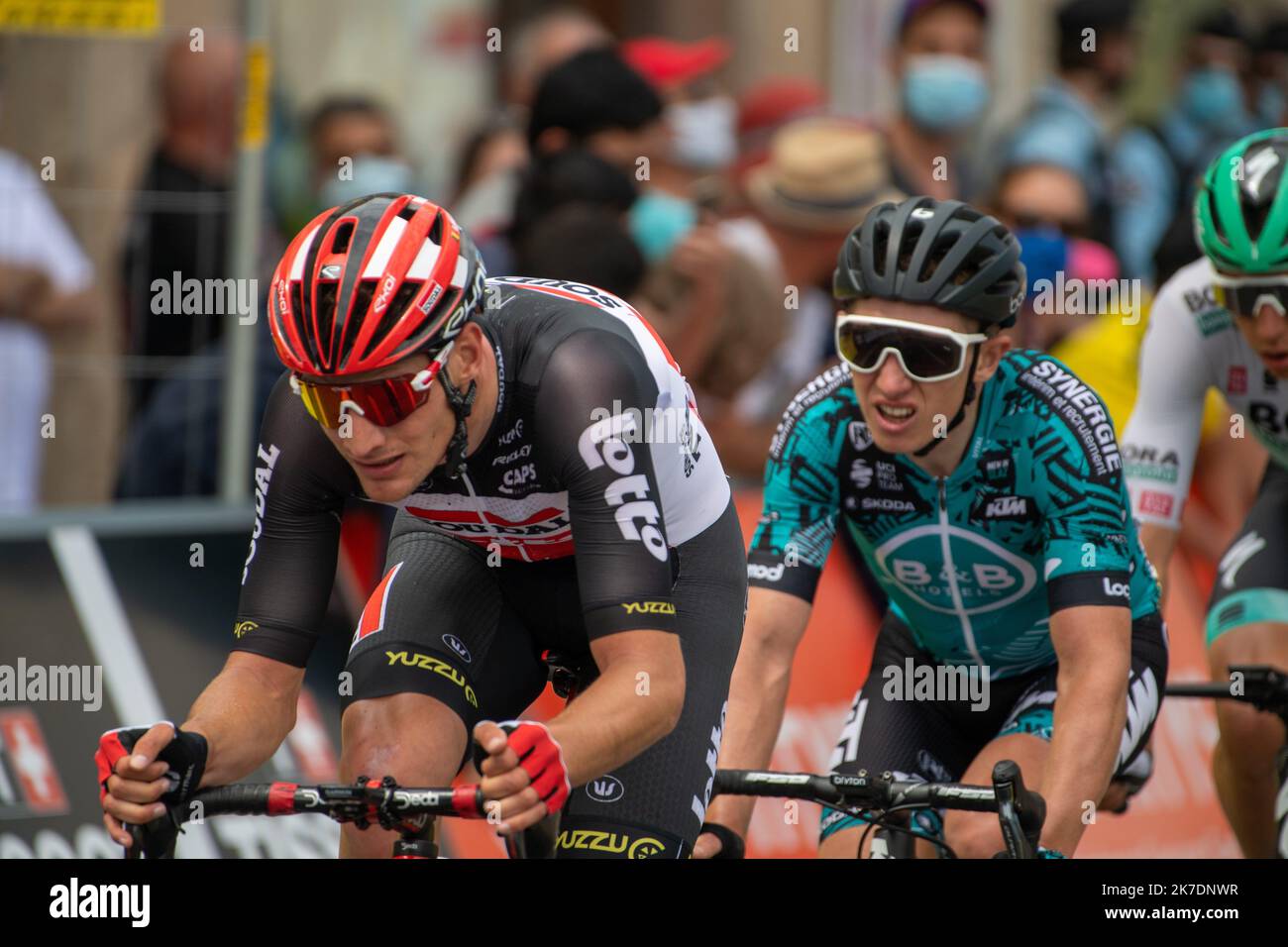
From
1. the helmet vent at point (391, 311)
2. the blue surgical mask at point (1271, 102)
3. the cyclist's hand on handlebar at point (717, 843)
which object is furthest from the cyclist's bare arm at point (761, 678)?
the blue surgical mask at point (1271, 102)

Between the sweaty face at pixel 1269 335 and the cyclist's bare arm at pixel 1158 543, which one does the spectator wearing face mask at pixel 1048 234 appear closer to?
the cyclist's bare arm at pixel 1158 543

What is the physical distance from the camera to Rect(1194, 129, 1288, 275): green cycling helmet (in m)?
6.07

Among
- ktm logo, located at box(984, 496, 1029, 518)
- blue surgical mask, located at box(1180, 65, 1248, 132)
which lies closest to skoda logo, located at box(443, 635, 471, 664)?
ktm logo, located at box(984, 496, 1029, 518)

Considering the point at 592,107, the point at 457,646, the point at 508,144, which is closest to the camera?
the point at 457,646

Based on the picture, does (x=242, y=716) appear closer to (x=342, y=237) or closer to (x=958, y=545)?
(x=342, y=237)

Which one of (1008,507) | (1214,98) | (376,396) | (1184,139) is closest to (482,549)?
(376,396)

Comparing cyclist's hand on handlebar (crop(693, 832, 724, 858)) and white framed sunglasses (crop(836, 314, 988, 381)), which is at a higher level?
white framed sunglasses (crop(836, 314, 988, 381))

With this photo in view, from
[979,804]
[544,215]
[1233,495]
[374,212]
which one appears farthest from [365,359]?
[1233,495]

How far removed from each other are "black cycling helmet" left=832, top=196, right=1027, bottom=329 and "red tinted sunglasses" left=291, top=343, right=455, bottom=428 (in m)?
1.46

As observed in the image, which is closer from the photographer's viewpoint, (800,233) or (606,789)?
(606,789)

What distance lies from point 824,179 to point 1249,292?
3815 millimetres

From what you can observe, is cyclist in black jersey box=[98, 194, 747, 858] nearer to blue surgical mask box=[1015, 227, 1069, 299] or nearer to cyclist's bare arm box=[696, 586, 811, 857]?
cyclist's bare arm box=[696, 586, 811, 857]

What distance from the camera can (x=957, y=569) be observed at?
5742mm

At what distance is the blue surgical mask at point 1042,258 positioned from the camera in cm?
945
